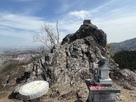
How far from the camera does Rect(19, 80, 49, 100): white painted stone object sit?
14.5 metres

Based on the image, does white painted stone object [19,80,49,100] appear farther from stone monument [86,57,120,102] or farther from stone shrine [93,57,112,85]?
stone shrine [93,57,112,85]

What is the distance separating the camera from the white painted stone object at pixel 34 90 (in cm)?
1448

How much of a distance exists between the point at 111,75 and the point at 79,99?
17.9ft

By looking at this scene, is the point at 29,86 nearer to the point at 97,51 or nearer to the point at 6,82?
the point at 6,82

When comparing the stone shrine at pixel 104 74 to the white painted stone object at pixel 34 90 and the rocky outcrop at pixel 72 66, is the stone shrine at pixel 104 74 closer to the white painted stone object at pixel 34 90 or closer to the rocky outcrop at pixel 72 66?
the rocky outcrop at pixel 72 66

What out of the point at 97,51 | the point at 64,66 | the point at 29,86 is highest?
the point at 97,51

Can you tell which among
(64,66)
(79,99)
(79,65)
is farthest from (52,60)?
(79,99)

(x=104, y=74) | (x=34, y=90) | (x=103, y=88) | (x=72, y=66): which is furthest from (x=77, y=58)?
(x=103, y=88)

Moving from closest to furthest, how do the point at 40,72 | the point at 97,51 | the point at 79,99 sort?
the point at 79,99
the point at 40,72
the point at 97,51

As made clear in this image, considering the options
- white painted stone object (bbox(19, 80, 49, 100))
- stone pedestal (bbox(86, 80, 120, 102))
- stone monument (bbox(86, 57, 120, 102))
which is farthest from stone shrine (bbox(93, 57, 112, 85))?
white painted stone object (bbox(19, 80, 49, 100))

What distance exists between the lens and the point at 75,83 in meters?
17.0

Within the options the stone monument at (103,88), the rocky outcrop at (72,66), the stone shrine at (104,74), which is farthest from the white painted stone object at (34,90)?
the stone shrine at (104,74)

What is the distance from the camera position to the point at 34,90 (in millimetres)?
14977

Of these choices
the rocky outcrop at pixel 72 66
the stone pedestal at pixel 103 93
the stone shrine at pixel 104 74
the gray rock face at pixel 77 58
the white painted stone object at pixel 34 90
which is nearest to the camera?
the stone pedestal at pixel 103 93
